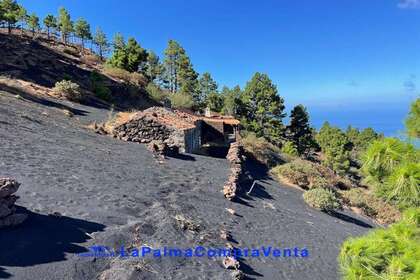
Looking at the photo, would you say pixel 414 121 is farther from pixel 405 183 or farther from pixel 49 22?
pixel 49 22

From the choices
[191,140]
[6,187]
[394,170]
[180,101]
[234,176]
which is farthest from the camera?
[180,101]

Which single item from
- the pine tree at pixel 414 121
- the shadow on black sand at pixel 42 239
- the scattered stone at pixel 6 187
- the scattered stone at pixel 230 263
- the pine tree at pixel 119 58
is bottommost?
the scattered stone at pixel 230 263

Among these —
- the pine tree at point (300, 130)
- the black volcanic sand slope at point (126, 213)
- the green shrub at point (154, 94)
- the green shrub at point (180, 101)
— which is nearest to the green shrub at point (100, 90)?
the green shrub at point (154, 94)

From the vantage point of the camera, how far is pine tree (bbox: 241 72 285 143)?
1834 inches

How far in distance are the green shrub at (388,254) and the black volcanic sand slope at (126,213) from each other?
4.09 meters

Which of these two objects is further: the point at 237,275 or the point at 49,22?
the point at 49,22

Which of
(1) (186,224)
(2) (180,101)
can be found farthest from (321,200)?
(2) (180,101)

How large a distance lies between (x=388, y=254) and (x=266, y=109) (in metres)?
43.6

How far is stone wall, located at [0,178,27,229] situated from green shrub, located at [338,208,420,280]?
258 inches

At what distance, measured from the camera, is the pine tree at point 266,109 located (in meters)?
46.6

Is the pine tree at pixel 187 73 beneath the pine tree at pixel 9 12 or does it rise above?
beneath

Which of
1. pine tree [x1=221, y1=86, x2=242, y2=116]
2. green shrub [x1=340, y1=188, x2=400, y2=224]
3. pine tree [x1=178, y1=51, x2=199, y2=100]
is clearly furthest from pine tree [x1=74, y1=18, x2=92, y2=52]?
green shrub [x1=340, y1=188, x2=400, y2=224]

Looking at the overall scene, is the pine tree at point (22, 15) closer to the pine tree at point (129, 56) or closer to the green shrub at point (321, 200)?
the pine tree at point (129, 56)

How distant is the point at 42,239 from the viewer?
750 cm
